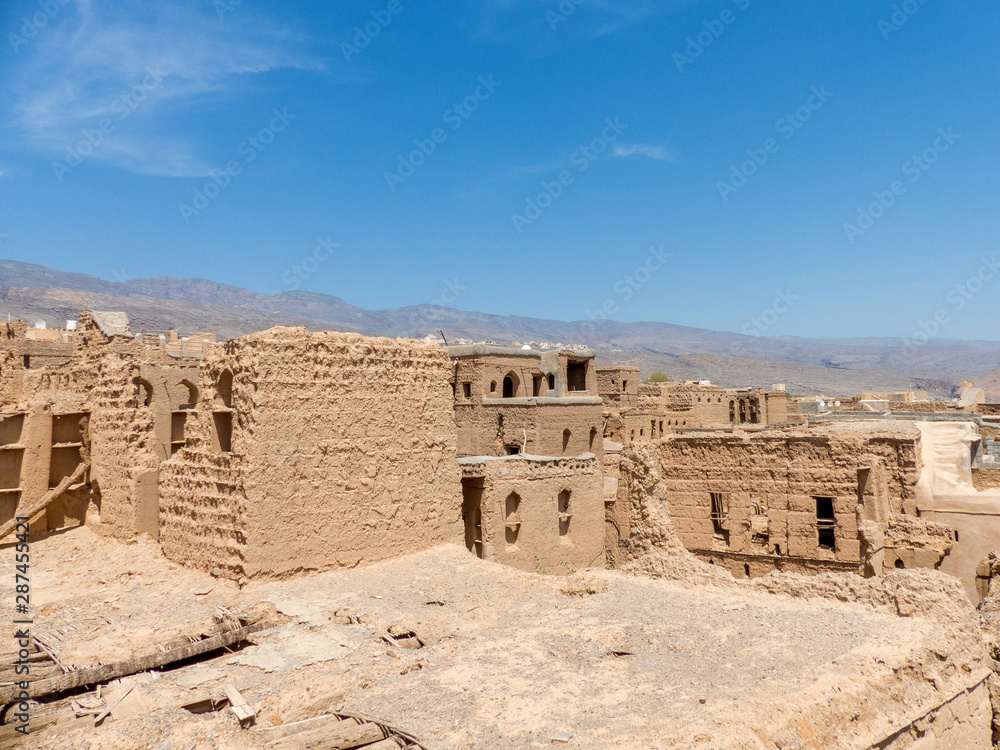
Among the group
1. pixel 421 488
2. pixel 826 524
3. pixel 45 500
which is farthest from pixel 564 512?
pixel 45 500

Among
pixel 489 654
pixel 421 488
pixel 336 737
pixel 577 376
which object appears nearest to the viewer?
pixel 336 737

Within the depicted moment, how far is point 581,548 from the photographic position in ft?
53.3

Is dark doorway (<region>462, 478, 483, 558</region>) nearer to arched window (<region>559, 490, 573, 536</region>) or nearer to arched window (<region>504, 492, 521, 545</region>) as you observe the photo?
arched window (<region>504, 492, 521, 545</region>)

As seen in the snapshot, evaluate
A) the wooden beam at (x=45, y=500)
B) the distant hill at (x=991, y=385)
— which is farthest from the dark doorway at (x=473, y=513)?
the distant hill at (x=991, y=385)

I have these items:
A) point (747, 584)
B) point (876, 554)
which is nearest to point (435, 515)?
point (747, 584)

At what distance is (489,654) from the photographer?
770cm

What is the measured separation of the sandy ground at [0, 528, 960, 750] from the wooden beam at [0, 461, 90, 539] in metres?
1.06

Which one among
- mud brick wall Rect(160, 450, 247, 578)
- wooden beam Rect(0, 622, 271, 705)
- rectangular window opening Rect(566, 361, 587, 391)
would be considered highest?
rectangular window opening Rect(566, 361, 587, 391)

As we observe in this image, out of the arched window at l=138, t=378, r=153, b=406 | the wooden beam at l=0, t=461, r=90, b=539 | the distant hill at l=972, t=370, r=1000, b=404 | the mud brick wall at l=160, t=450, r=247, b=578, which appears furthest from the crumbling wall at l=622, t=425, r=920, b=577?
the distant hill at l=972, t=370, r=1000, b=404

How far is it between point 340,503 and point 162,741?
219 inches

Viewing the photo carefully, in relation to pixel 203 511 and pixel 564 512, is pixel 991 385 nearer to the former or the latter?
pixel 564 512

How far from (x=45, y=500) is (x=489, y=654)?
9.88 meters

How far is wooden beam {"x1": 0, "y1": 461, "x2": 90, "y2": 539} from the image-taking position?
40.0ft

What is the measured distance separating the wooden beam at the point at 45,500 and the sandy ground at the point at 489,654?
1059 mm
